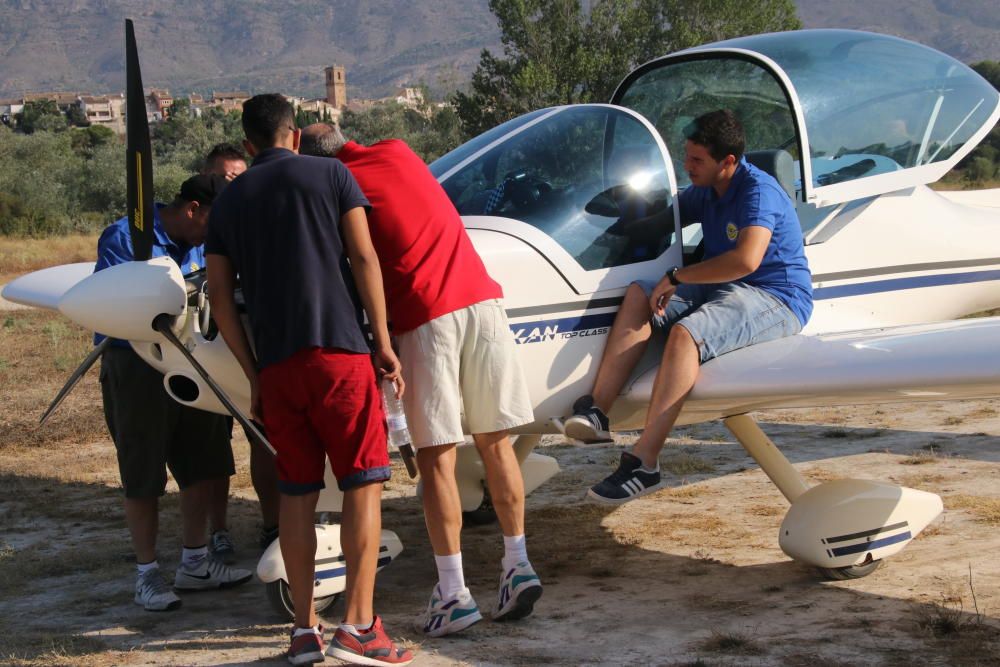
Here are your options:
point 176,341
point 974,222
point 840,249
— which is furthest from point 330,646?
point 974,222

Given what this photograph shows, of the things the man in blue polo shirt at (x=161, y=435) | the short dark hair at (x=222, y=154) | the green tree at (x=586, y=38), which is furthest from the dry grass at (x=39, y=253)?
the green tree at (x=586, y=38)

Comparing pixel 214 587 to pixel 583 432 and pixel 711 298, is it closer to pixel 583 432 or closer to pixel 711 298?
pixel 583 432

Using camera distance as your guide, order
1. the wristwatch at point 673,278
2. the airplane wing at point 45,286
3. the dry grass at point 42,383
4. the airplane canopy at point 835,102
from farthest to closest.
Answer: the dry grass at point 42,383 < the airplane wing at point 45,286 < the airplane canopy at point 835,102 < the wristwatch at point 673,278

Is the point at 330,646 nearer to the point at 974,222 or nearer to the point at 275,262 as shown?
the point at 275,262

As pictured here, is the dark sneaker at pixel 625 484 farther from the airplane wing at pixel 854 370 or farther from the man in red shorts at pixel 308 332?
the man in red shorts at pixel 308 332

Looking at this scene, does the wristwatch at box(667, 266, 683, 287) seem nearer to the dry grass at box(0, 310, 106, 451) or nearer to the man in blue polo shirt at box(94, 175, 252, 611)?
the man in blue polo shirt at box(94, 175, 252, 611)

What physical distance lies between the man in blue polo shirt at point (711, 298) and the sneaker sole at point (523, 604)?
1.69 feet

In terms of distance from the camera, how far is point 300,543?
13.1 ft

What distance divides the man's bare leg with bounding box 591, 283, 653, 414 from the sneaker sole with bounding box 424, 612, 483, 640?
3.56 feet

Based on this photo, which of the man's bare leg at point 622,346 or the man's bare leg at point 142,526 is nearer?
the man's bare leg at point 622,346

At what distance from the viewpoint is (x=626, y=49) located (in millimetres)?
41219

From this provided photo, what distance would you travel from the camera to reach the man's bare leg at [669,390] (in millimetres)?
4676

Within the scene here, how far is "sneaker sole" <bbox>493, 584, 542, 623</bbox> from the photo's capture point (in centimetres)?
450

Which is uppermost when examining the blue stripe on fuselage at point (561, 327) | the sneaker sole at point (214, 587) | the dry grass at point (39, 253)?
the blue stripe on fuselage at point (561, 327)
